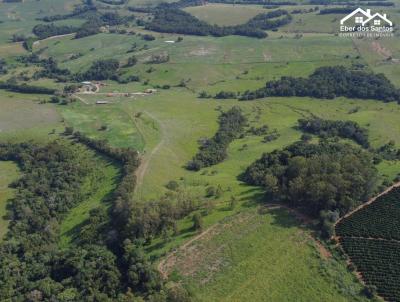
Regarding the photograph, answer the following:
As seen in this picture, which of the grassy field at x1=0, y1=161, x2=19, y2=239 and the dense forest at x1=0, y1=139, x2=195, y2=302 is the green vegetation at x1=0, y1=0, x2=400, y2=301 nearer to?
the dense forest at x1=0, y1=139, x2=195, y2=302

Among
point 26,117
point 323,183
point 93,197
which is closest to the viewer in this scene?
point 323,183

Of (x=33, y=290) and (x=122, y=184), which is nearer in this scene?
(x=33, y=290)

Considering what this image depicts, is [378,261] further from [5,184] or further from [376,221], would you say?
[5,184]

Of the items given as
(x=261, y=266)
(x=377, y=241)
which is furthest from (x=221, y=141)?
(x=377, y=241)

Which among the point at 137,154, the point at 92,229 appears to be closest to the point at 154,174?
the point at 137,154

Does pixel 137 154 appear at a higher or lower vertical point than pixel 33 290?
higher

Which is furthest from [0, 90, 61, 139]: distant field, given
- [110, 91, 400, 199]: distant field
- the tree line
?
the tree line

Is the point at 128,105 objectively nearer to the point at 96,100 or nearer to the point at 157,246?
→ the point at 96,100
